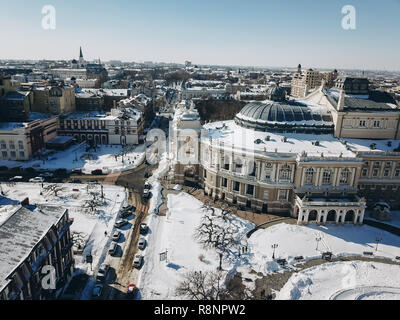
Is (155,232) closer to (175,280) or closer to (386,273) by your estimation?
(175,280)

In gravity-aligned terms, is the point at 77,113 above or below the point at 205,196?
above

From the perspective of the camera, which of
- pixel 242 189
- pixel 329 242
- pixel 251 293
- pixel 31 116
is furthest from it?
pixel 31 116

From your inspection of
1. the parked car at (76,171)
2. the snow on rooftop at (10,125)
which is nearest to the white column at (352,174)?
the parked car at (76,171)

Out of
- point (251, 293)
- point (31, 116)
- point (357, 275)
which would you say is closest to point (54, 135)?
point (31, 116)

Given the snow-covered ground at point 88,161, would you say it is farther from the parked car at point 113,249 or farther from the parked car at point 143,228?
the parked car at point 113,249

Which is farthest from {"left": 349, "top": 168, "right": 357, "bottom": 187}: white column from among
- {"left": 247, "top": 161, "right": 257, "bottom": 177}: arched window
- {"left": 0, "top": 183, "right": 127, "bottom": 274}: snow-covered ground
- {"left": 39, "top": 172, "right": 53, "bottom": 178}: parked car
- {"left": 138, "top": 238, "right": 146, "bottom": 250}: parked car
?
{"left": 39, "top": 172, "right": 53, "bottom": 178}: parked car

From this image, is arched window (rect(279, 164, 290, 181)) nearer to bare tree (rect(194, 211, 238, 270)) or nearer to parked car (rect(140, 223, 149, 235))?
bare tree (rect(194, 211, 238, 270))
